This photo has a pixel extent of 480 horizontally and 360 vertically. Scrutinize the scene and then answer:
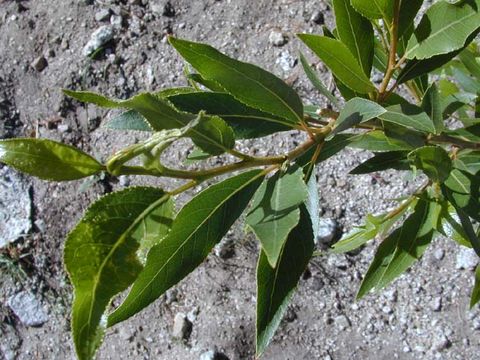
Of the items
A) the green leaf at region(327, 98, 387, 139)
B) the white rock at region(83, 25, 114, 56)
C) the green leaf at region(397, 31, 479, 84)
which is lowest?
the white rock at region(83, 25, 114, 56)

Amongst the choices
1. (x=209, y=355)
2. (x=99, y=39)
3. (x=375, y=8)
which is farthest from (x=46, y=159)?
(x=99, y=39)

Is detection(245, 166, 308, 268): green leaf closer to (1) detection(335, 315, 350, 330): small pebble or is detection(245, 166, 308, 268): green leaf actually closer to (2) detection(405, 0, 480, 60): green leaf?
(2) detection(405, 0, 480, 60): green leaf

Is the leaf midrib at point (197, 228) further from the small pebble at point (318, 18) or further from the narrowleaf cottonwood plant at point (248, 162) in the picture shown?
the small pebble at point (318, 18)

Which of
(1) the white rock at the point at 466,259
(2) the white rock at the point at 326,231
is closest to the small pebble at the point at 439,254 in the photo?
(1) the white rock at the point at 466,259

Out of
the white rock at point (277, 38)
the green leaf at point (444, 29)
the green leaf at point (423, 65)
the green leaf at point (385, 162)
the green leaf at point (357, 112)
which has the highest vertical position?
the green leaf at point (444, 29)

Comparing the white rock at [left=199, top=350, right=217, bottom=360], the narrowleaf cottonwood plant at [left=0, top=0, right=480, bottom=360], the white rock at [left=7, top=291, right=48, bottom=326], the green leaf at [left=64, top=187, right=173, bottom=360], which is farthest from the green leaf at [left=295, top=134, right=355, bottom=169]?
the white rock at [left=7, top=291, right=48, bottom=326]

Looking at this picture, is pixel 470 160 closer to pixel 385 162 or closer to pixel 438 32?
pixel 385 162

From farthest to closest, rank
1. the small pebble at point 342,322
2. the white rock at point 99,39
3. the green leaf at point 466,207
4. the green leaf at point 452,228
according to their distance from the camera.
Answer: the white rock at point 99,39
the small pebble at point 342,322
the green leaf at point 452,228
the green leaf at point 466,207
